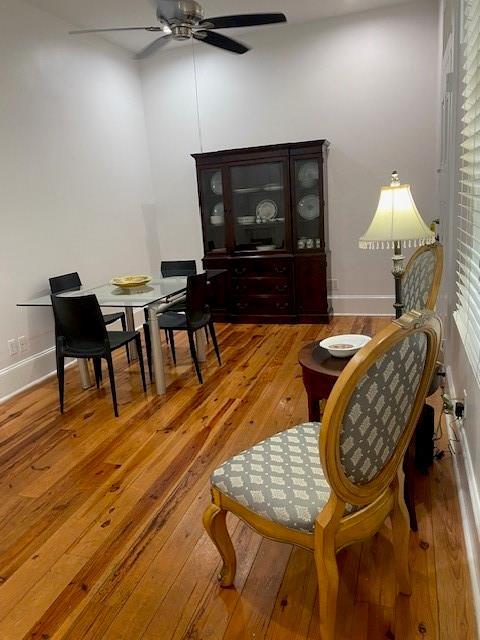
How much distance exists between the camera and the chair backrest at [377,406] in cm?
102

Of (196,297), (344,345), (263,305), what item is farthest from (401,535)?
(263,305)

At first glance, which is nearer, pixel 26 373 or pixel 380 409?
pixel 380 409

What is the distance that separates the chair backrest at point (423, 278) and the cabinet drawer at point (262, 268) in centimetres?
261

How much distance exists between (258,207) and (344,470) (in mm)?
4221

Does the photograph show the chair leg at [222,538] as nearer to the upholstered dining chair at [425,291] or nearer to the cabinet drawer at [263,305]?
the upholstered dining chair at [425,291]

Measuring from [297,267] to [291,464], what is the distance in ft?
11.8

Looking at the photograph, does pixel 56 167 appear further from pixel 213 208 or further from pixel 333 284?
pixel 333 284

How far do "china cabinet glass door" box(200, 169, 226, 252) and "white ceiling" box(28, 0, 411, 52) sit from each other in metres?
1.47

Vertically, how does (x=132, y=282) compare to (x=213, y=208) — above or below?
below

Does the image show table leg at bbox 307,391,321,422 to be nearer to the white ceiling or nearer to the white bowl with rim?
the white bowl with rim

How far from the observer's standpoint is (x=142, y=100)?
17.6 ft

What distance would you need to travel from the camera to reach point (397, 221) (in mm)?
2020

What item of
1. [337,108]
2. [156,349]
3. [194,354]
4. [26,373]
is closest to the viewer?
[156,349]

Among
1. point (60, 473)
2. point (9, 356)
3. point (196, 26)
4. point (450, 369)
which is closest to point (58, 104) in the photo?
point (196, 26)
